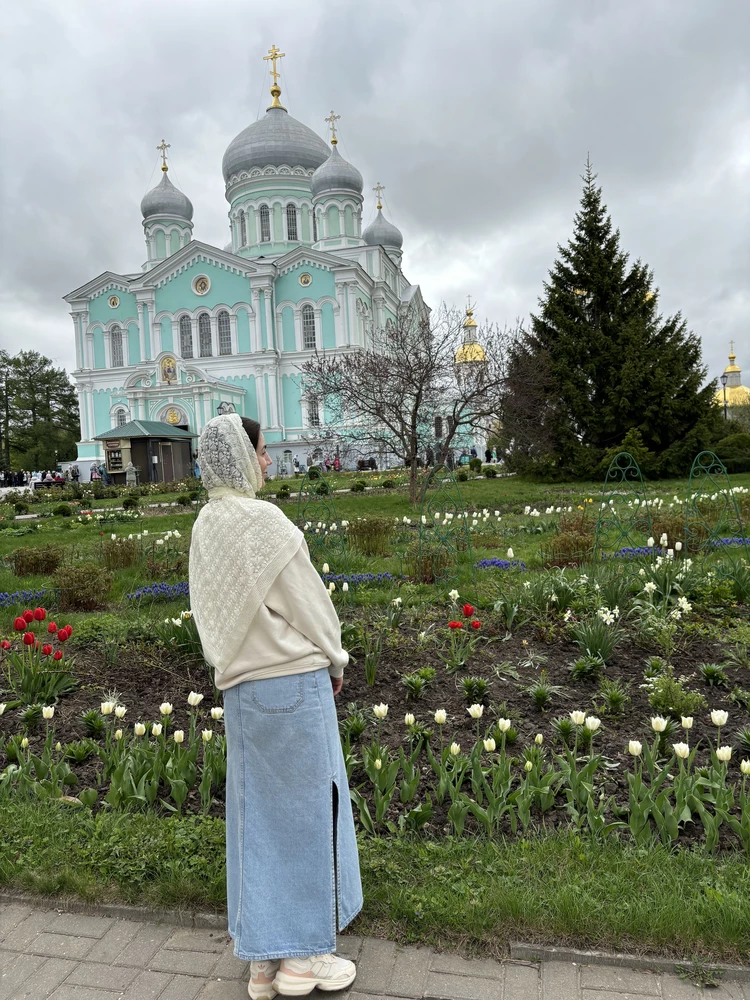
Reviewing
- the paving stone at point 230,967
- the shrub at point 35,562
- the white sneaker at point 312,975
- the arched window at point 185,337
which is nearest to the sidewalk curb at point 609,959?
the white sneaker at point 312,975

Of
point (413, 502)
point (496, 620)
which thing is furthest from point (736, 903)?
point (413, 502)

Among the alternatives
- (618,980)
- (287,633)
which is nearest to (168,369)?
(287,633)

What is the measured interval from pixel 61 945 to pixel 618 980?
179 cm

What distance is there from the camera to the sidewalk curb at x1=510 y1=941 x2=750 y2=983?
218cm

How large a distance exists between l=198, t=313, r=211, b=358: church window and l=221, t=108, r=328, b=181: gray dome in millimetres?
10822

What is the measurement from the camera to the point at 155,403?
1650 inches

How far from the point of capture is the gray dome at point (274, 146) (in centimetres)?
4684

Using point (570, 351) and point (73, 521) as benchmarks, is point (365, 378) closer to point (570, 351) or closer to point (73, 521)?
point (73, 521)

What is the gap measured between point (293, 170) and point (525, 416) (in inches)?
1350

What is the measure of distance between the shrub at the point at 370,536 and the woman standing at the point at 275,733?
6.72m

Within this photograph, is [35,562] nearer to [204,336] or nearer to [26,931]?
[26,931]

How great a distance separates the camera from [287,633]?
7.39 feet

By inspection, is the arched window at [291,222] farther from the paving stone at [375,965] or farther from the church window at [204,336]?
the paving stone at [375,965]

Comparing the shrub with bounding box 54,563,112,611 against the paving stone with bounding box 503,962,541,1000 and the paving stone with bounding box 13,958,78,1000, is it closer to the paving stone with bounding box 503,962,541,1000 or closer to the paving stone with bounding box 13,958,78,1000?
the paving stone with bounding box 13,958,78,1000
